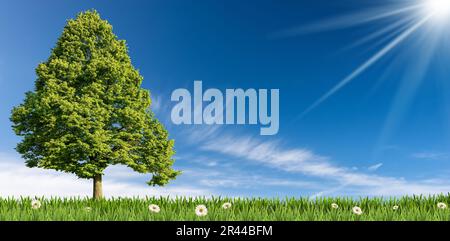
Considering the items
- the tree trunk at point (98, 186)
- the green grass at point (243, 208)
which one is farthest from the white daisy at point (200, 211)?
the tree trunk at point (98, 186)

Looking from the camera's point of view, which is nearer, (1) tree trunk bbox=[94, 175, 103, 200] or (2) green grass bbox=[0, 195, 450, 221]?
(2) green grass bbox=[0, 195, 450, 221]

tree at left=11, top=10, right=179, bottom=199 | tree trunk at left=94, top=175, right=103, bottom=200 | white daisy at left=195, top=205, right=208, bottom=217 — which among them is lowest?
white daisy at left=195, top=205, right=208, bottom=217

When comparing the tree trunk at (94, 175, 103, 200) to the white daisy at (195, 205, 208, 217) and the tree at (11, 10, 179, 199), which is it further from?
the white daisy at (195, 205, 208, 217)

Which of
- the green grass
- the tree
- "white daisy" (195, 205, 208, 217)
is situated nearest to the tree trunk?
the tree

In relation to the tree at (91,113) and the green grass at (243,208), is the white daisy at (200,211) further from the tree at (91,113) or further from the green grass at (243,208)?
the tree at (91,113)

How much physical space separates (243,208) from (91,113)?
12688 mm

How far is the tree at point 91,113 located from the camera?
23.9m

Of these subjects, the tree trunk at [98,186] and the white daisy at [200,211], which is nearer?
→ the white daisy at [200,211]

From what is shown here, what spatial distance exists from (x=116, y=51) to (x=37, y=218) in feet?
46.7

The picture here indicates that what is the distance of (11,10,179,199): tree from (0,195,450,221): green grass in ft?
Result: 23.5

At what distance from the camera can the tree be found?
23.9 meters

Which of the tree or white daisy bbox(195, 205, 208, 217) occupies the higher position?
the tree

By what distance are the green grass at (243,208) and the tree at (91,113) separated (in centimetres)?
717
